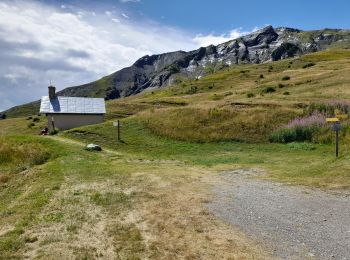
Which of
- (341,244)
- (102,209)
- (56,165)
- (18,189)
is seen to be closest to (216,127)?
(56,165)

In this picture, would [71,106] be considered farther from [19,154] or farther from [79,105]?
[19,154]

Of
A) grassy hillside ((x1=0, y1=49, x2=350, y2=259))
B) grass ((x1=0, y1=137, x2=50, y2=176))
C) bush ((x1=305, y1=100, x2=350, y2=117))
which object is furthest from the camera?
bush ((x1=305, y1=100, x2=350, y2=117))

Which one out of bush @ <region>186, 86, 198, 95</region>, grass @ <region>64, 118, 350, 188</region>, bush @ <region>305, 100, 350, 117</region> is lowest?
grass @ <region>64, 118, 350, 188</region>

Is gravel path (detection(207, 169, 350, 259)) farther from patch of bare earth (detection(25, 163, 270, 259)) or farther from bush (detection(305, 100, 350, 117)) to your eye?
bush (detection(305, 100, 350, 117))

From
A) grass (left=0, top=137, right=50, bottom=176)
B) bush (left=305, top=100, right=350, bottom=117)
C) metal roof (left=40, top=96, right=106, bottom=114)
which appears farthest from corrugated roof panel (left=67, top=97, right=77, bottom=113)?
bush (left=305, top=100, right=350, bottom=117)

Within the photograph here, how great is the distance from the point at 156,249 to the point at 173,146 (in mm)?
24394

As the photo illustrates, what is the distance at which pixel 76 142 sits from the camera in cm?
3712

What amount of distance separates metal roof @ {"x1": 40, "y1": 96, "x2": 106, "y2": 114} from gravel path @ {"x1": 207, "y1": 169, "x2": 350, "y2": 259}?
37.5 meters

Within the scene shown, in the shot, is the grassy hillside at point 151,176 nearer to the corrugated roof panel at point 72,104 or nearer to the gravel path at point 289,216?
the gravel path at point 289,216

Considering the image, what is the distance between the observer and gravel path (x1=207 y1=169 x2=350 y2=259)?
419 inches

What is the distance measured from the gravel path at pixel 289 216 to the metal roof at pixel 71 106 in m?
37.5

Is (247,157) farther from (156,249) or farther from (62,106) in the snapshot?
(62,106)

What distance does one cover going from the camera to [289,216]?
13.4 meters

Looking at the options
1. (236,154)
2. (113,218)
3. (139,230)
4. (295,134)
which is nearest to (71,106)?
(236,154)
